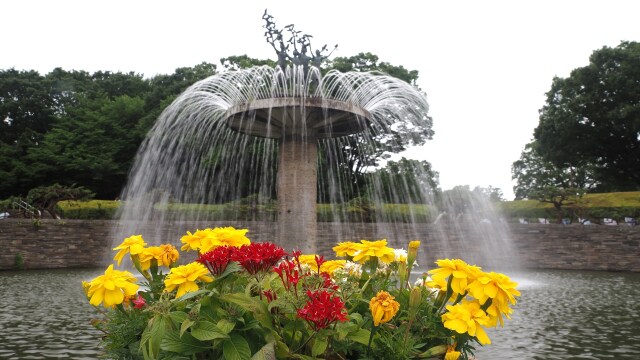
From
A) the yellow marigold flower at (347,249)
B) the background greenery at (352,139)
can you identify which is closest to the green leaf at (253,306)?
the yellow marigold flower at (347,249)

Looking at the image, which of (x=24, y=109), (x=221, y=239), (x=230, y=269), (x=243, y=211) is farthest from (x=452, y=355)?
(x=24, y=109)

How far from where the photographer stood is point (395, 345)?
1.87 metres

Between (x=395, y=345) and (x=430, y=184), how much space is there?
75.8 feet

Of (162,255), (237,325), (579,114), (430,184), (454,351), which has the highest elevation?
(579,114)

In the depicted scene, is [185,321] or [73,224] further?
[73,224]

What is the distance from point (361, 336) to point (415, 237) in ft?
56.5

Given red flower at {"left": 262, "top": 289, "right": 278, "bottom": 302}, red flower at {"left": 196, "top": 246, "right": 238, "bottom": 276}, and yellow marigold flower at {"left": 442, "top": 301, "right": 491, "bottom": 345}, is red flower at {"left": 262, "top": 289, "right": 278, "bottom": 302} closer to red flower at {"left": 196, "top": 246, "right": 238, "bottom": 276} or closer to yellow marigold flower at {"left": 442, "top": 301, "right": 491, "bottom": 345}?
red flower at {"left": 196, "top": 246, "right": 238, "bottom": 276}

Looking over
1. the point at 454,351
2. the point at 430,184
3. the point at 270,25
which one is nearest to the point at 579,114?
the point at 430,184

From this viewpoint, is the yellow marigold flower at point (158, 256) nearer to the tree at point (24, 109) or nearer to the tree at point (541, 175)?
the tree at point (24, 109)

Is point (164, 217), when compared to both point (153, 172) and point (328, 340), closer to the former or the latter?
point (153, 172)

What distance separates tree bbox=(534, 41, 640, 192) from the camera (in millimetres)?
29328

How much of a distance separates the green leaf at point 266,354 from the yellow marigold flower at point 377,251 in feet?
2.48

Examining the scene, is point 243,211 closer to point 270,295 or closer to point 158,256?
point 158,256

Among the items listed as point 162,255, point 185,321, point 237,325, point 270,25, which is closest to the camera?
point 185,321
